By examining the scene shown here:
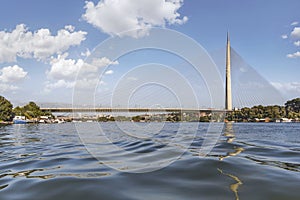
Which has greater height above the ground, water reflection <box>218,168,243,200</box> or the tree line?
the tree line

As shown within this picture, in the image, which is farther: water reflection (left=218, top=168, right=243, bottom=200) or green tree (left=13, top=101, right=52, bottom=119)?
green tree (left=13, top=101, right=52, bottom=119)

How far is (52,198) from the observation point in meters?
3.51

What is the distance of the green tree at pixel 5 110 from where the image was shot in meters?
75.4

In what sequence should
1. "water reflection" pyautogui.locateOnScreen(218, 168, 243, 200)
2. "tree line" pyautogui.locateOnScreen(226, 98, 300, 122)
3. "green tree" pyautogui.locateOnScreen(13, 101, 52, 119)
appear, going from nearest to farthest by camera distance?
"water reflection" pyautogui.locateOnScreen(218, 168, 243, 200) → "tree line" pyautogui.locateOnScreen(226, 98, 300, 122) → "green tree" pyautogui.locateOnScreen(13, 101, 52, 119)

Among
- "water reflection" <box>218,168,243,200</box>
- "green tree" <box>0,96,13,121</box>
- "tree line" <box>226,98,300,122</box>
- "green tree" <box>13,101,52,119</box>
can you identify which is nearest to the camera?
"water reflection" <box>218,168,243,200</box>

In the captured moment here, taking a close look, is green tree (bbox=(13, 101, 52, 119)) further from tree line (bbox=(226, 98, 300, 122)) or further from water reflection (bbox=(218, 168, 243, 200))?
water reflection (bbox=(218, 168, 243, 200))

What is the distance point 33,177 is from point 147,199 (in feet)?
8.02

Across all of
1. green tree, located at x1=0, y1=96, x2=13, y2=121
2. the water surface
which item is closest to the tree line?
the water surface

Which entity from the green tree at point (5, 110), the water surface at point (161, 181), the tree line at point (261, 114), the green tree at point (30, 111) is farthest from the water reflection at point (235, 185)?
the green tree at point (30, 111)

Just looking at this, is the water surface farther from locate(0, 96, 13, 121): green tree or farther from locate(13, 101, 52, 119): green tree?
locate(13, 101, 52, 119): green tree

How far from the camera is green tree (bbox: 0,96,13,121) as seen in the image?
247ft

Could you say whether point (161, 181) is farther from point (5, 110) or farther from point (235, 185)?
point (5, 110)

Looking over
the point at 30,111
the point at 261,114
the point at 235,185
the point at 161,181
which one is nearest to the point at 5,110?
the point at 30,111

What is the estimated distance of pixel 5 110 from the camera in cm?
7581
